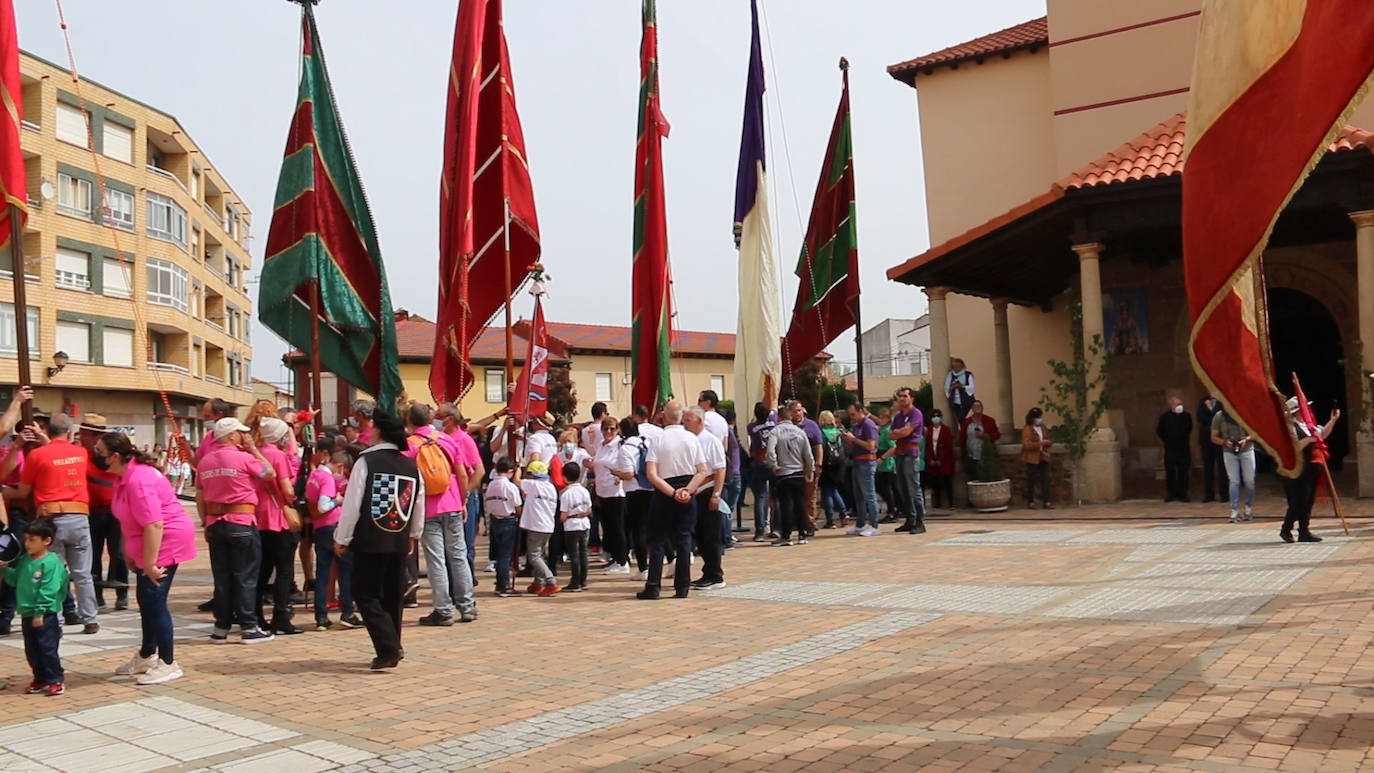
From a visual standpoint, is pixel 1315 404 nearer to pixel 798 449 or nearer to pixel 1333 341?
pixel 1333 341

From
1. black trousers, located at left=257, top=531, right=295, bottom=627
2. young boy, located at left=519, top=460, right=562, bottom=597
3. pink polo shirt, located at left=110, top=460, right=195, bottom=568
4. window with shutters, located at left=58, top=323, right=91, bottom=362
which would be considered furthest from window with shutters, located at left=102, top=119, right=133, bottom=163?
pink polo shirt, located at left=110, top=460, right=195, bottom=568

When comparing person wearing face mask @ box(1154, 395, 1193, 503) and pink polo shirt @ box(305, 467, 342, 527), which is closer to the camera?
pink polo shirt @ box(305, 467, 342, 527)

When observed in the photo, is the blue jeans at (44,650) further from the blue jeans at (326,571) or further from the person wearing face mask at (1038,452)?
the person wearing face mask at (1038,452)

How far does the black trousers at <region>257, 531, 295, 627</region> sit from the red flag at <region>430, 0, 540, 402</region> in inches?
76.6

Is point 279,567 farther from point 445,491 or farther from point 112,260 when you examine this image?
point 112,260

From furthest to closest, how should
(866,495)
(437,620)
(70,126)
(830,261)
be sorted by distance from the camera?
(70,126)
(830,261)
(866,495)
(437,620)

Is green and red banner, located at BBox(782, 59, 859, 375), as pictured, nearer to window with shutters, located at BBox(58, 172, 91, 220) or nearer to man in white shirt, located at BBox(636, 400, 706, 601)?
man in white shirt, located at BBox(636, 400, 706, 601)

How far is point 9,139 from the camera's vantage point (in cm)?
827

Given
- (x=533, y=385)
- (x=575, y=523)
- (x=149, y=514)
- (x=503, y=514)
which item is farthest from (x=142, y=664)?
(x=575, y=523)

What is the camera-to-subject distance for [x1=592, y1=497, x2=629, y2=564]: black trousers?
1188cm

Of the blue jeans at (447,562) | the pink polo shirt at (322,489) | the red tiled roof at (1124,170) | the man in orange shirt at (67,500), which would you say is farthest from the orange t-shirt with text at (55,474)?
the red tiled roof at (1124,170)

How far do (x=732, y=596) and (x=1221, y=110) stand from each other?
21.8ft

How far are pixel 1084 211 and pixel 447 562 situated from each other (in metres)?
12.3

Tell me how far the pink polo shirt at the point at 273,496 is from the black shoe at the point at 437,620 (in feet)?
4.42
